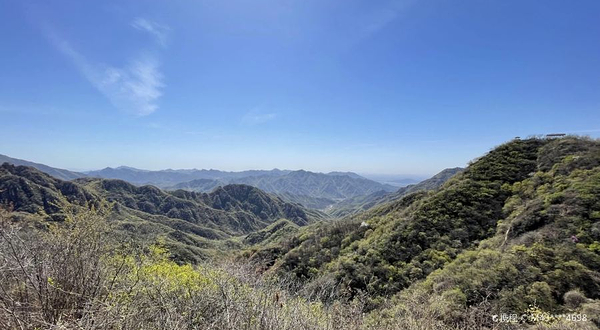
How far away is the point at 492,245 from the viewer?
1917 centimetres

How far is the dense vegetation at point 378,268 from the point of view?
15.7 ft

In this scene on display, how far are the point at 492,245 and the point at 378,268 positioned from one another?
8.81 m

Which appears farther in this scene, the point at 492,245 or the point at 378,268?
the point at 378,268

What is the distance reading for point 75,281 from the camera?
4.86m

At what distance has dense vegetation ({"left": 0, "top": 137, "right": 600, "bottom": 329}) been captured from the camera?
478 cm

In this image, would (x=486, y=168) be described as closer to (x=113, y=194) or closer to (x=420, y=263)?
(x=420, y=263)

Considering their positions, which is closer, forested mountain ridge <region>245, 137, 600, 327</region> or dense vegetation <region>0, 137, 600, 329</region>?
dense vegetation <region>0, 137, 600, 329</region>

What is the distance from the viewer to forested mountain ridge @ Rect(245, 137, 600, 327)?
12.4m

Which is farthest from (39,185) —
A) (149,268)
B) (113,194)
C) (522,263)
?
(522,263)

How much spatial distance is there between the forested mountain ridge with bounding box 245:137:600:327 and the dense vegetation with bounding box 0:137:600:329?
0.30ft

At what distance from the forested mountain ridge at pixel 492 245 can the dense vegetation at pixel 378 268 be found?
0.09 meters

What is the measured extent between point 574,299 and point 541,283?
3.79 feet

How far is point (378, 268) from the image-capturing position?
2303 centimetres

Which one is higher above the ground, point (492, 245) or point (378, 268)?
point (492, 245)
